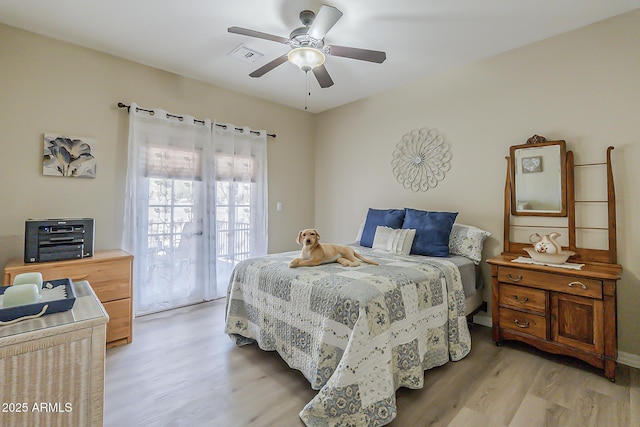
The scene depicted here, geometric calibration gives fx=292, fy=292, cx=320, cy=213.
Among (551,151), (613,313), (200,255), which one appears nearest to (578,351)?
(613,313)

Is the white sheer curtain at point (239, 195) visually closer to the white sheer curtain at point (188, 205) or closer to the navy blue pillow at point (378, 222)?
the white sheer curtain at point (188, 205)

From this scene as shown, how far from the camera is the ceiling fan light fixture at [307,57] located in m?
2.12

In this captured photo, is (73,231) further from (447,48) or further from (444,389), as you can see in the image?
(447,48)

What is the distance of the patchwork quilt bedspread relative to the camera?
150cm

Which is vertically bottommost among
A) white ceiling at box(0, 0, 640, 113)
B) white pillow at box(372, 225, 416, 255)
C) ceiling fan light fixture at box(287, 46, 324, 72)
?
white pillow at box(372, 225, 416, 255)

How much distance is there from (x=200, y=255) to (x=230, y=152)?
1324 millimetres

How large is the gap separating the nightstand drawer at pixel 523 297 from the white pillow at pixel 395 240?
2.70ft

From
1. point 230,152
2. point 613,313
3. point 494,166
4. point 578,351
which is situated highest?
point 230,152

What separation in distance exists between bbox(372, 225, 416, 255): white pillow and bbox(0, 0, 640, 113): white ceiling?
1742 millimetres

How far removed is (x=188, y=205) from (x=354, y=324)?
2.59m

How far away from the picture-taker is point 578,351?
2.05m

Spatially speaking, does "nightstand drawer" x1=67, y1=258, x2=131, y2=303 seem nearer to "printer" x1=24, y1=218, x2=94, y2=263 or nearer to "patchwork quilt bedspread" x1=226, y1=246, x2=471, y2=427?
"printer" x1=24, y1=218, x2=94, y2=263

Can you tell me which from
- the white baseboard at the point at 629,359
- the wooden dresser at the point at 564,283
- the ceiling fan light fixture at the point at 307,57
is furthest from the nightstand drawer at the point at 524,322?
the ceiling fan light fixture at the point at 307,57

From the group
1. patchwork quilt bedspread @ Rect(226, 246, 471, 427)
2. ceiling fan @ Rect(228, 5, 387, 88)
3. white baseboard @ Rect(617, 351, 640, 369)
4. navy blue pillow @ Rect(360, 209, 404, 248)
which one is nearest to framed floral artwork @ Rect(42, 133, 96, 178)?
patchwork quilt bedspread @ Rect(226, 246, 471, 427)
